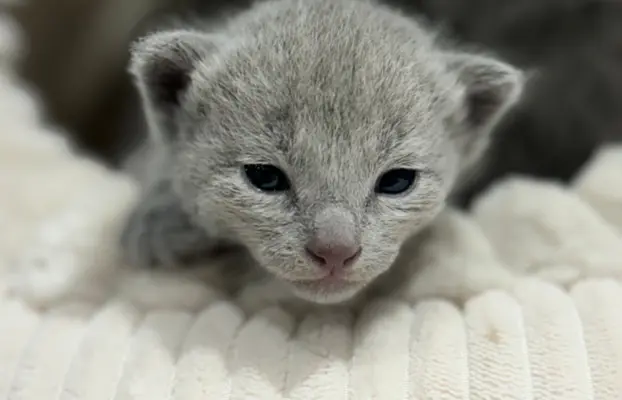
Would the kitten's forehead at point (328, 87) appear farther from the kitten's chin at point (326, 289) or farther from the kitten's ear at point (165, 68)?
the kitten's chin at point (326, 289)

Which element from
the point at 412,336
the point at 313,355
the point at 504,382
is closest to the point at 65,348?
the point at 313,355

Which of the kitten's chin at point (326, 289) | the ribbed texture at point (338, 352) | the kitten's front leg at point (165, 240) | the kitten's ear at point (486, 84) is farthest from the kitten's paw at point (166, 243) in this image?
the kitten's ear at point (486, 84)

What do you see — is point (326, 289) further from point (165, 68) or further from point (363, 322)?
point (165, 68)

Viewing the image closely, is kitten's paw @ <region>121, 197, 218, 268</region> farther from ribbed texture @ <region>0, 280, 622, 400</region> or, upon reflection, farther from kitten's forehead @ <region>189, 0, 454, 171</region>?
kitten's forehead @ <region>189, 0, 454, 171</region>

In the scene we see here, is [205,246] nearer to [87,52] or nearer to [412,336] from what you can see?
[412,336]

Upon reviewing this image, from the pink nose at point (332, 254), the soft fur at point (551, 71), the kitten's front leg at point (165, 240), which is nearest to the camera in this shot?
the pink nose at point (332, 254)

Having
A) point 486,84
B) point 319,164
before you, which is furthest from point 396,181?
point 486,84

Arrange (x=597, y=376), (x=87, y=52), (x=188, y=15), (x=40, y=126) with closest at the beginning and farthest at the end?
(x=597, y=376)
(x=40, y=126)
(x=188, y=15)
(x=87, y=52)

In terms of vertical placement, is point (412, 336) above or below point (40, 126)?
below

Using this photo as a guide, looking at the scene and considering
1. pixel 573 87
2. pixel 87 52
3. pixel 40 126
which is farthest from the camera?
pixel 87 52
